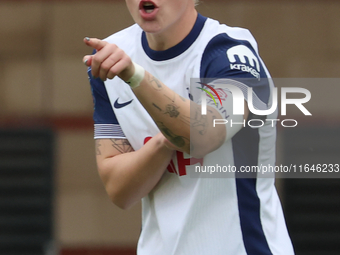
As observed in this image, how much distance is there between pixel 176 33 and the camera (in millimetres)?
2234

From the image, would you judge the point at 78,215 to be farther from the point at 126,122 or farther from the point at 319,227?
the point at 126,122

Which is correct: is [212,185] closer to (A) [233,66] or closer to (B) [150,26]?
(A) [233,66]

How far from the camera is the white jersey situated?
2.14 m

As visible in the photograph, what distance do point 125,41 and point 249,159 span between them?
783 millimetres

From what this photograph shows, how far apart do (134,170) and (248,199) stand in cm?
48

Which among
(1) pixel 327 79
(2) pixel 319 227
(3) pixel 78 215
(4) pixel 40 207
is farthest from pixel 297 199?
(4) pixel 40 207

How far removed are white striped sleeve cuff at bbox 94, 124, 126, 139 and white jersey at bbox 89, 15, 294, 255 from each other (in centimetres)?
6

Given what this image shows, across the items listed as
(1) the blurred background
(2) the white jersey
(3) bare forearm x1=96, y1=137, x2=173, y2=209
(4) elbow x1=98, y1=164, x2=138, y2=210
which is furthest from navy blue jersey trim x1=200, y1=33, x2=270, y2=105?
(1) the blurred background

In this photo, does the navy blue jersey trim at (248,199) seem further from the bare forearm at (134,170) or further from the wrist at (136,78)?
the wrist at (136,78)

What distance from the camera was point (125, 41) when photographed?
243 cm

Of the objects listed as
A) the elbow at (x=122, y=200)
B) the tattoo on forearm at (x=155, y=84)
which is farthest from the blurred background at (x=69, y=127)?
the tattoo on forearm at (x=155, y=84)

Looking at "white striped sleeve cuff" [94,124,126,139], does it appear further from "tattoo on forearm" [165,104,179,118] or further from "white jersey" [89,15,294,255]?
"tattoo on forearm" [165,104,179,118]

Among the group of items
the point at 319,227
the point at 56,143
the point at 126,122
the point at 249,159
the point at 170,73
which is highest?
the point at 170,73

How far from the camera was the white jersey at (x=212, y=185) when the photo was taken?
2143 millimetres
